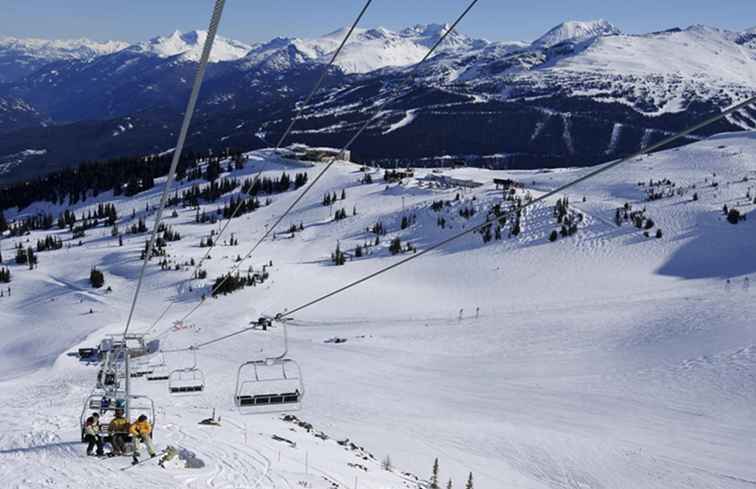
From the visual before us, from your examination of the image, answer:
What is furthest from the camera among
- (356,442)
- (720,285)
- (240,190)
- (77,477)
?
(240,190)

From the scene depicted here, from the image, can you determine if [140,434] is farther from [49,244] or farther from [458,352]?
[49,244]

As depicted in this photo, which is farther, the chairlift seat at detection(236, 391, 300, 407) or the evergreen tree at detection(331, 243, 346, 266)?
the evergreen tree at detection(331, 243, 346, 266)

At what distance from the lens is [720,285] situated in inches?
1992

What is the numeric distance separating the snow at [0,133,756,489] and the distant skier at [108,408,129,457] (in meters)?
0.68

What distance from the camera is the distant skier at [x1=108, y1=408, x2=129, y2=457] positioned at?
1845cm

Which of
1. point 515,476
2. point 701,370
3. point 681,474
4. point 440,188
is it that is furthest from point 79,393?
point 440,188

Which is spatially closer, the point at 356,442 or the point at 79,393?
the point at 356,442

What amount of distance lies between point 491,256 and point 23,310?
41.9 m

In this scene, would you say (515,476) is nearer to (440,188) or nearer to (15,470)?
(15,470)

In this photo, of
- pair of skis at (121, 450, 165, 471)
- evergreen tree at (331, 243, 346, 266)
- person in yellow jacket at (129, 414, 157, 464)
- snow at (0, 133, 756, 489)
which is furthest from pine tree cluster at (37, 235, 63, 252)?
person in yellow jacket at (129, 414, 157, 464)

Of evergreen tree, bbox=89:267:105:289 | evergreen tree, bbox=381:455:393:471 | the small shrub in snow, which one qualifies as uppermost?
the small shrub in snow

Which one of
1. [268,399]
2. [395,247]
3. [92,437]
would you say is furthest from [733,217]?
[92,437]

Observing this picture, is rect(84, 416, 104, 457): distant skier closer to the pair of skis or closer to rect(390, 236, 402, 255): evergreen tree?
the pair of skis

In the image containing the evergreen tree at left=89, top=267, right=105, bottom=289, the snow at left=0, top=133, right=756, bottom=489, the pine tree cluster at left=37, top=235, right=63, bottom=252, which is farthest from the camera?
the pine tree cluster at left=37, top=235, right=63, bottom=252
